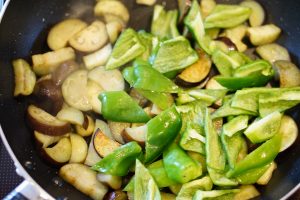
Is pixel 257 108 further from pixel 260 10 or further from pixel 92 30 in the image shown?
pixel 92 30

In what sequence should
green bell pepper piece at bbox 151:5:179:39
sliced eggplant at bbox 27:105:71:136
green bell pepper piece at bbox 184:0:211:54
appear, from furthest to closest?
green bell pepper piece at bbox 151:5:179:39, green bell pepper piece at bbox 184:0:211:54, sliced eggplant at bbox 27:105:71:136

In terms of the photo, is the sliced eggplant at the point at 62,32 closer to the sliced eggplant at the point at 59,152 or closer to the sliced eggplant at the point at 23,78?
the sliced eggplant at the point at 23,78

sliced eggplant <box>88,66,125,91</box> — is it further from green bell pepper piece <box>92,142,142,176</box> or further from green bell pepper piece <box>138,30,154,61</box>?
green bell pepper piece <box>92,142,142,176</box>

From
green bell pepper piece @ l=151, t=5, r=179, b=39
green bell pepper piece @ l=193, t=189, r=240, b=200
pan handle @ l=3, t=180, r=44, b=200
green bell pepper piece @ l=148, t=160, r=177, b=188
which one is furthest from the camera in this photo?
green bell pepper piece @ l=151, t=5, r=179, b=39

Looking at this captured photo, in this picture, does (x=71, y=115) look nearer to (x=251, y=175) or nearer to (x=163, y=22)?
(x=163, y=22)

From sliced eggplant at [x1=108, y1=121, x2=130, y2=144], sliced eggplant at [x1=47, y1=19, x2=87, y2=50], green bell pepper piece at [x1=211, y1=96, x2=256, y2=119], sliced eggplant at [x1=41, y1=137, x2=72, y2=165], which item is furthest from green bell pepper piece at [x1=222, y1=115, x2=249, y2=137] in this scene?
sliced eggplant at [x1=47, y1=19, x2=87, y2=50]

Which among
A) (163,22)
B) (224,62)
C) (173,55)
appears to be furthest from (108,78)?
(224,62)
